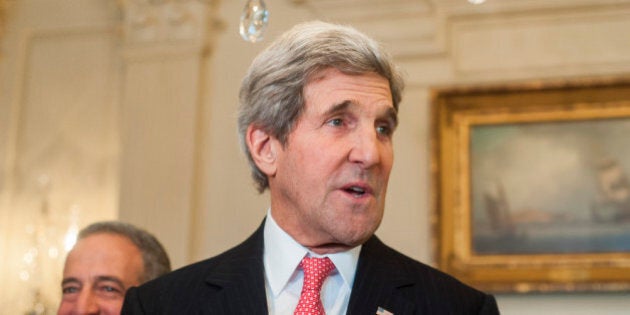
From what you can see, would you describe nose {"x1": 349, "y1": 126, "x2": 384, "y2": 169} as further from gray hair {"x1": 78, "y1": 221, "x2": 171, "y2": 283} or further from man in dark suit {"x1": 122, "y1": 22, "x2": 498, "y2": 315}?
gray hair {"x1": 78, "y1": 221, "x2": 171, "y2": 283}

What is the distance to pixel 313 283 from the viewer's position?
2598 mm

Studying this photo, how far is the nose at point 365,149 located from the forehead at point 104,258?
1312 mm

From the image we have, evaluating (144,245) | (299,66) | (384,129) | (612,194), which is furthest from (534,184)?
(299,66)

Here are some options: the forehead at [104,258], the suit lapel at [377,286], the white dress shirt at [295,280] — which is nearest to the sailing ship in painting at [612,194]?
the forehead at [104,258]

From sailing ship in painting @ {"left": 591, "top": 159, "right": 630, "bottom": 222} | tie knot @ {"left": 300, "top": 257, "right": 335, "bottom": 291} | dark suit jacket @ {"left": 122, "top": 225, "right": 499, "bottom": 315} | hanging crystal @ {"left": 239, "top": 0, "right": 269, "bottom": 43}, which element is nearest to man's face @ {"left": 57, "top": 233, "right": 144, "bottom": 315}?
dark suit jacket @ {"left": 122, "top": 225, "right": 499, "bottom": 315}

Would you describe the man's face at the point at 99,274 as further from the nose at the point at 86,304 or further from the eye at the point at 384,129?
the eye at the point at 384,129

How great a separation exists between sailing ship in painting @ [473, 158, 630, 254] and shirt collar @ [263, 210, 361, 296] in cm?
328

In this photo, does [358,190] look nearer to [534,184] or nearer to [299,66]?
[299,66]

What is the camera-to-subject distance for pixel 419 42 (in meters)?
6.29

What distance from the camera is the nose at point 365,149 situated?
2549 millimetres

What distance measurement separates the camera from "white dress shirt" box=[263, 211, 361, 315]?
2.63 m

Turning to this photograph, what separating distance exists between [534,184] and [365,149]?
355cm

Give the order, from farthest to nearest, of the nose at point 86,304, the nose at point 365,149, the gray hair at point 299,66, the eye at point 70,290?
the eye at point 70,290, the nose at point 86,304, the gray hair at point 299,66, the nose at point 365,149

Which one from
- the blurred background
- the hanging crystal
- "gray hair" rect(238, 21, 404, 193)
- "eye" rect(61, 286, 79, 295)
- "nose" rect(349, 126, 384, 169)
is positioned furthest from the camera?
the blurred background
